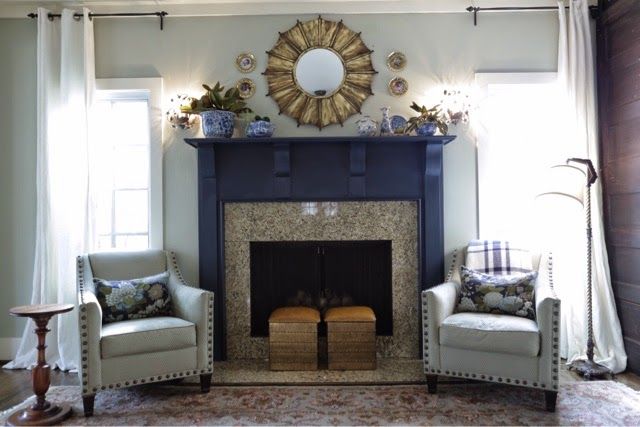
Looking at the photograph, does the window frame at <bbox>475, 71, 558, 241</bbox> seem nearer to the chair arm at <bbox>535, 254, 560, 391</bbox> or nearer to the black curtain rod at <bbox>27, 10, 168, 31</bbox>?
the chair arm at <bbox>535, 254, 560, 391</bbox>

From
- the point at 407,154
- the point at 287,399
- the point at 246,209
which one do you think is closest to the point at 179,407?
the point at 287,399

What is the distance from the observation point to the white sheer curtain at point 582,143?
10.8 ft

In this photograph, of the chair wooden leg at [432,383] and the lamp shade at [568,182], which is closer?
the chair wooden leg at [432,383]

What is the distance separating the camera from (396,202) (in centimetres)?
348

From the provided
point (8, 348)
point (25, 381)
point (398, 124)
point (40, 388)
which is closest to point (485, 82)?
point (398, 124)

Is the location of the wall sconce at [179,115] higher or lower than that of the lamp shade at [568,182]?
higher

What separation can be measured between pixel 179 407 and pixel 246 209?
142 centimetres

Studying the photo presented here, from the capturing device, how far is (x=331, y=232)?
11.4 feet

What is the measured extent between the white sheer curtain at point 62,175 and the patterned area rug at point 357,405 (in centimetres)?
60

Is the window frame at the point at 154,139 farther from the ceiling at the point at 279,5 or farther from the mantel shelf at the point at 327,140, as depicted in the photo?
the ceiling at the point at 279,5

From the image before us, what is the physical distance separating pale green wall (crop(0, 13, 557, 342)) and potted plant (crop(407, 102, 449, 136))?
13 cm

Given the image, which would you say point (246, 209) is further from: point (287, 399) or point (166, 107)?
point (287, 399)

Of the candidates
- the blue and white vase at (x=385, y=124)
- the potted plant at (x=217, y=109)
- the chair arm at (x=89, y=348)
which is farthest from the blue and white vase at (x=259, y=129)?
the chair arm at (x=89, y=348)

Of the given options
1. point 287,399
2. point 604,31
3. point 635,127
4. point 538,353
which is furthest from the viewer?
point 604,31
